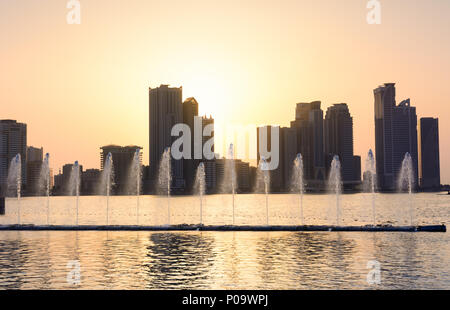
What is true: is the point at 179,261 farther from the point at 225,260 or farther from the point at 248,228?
the point at 248,228

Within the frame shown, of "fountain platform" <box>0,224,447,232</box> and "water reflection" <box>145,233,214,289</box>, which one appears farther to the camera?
"fountain platform" <box>0,224,447,232</box>

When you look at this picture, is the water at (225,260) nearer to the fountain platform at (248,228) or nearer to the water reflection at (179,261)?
the water reflection at (179,261)

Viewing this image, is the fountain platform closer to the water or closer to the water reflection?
the water

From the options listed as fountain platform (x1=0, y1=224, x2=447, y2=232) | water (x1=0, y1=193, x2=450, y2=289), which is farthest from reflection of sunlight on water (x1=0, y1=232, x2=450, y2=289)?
fountain platform (x1=0, y1=224, x2=447, y2=232)

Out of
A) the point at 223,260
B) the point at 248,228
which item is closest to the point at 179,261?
the point at 223,260

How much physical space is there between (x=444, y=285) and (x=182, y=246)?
27.2 m

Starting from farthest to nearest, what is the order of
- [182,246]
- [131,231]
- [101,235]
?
1. [131,231]
2. [101,235]
3. [182,246]

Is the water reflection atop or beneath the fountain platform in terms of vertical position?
atop

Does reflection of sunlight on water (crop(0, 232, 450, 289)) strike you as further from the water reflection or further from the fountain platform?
the fountain platform

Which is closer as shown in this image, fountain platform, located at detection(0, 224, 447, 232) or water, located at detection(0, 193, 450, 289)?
water, located at detection(0, 193, 450, 289)

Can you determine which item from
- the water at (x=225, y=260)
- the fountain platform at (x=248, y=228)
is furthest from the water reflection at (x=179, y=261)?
the fountain platform at (x=248, y=228)
